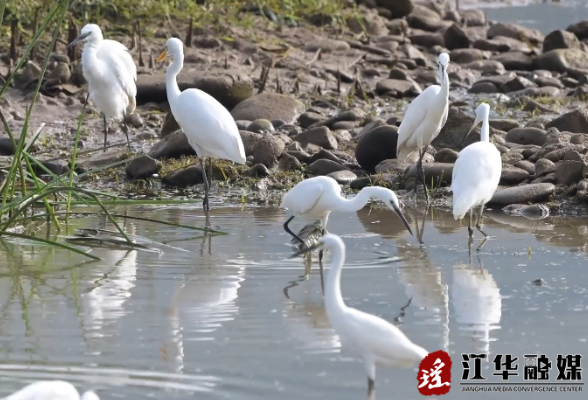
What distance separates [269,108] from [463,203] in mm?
6245

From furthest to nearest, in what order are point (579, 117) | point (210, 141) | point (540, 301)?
point (579, 117), point (210, 141), point (540, 301)

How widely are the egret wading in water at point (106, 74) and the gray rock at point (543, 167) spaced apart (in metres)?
4.80

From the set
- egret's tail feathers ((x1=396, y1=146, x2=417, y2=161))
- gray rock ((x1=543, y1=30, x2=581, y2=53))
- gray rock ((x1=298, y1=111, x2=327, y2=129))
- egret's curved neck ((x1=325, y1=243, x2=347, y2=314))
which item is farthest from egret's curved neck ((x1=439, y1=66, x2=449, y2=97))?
gray rock ((x1=543, y1=30, x2=581, y2=53))

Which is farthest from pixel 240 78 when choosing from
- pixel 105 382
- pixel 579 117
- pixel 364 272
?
pixel 105 382

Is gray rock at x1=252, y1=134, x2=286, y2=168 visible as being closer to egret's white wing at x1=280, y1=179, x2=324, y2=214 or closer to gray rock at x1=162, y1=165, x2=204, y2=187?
gray rock at x1=162, y1=165, x2=204, y2=187

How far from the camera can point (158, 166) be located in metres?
11.7

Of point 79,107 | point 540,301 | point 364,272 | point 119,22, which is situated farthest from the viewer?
point 119,22

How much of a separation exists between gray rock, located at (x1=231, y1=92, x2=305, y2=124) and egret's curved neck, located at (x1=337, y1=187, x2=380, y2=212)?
651cm

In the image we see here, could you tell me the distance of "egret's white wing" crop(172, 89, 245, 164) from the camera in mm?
10008

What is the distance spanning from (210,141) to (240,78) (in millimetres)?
4640

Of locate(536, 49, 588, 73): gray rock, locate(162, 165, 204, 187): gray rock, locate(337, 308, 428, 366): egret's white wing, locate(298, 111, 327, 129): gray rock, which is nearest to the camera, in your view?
locate(337, 308, 428, 366): egret's white wing

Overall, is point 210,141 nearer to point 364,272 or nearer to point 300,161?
point 300,161

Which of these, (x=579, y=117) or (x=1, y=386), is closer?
(x=1, y=386)

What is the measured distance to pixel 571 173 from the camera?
10.3m
